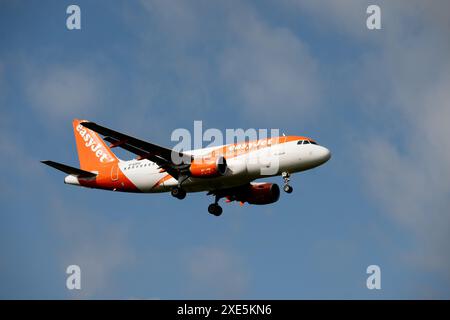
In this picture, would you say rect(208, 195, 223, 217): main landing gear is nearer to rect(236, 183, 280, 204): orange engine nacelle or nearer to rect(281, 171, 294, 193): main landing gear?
rect(236, 183, 280, 204): orange engine nacelle

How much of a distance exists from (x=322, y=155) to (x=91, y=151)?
21.8 meters

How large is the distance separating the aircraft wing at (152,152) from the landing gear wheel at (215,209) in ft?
17.3

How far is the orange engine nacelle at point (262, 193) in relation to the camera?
62.0m

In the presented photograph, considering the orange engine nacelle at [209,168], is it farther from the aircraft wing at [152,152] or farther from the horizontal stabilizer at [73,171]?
the horizontal stabilizer at [73,171]

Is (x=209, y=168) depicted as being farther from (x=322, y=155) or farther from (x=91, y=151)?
(x=91, y=151)

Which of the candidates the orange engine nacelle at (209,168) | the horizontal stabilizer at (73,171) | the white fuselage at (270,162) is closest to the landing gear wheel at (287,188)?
the white fuselage at (270,162)

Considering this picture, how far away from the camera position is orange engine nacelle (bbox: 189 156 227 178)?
183 feet

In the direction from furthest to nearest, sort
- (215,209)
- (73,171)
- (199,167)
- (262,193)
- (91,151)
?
(91,151)
(215,209)
(73,171)
(262,193)
(199,167)

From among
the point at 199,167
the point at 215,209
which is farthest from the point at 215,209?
the point at 199,167

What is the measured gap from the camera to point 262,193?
204 ft

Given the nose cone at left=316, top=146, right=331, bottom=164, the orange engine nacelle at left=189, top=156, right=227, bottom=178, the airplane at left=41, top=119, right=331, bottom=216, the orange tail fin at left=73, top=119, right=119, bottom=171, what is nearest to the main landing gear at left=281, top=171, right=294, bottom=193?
the airplane at left=41, top=119, right=331, bottom=216

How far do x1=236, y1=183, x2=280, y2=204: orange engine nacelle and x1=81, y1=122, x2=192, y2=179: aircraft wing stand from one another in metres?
6.81
